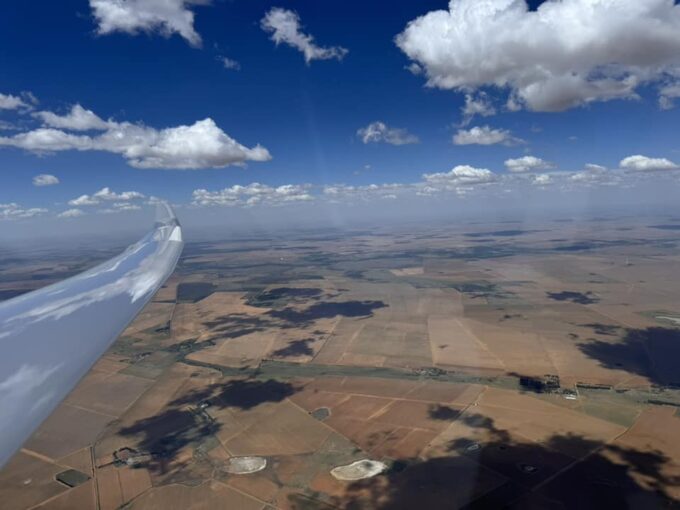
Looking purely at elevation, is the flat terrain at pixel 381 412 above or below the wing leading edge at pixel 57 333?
below

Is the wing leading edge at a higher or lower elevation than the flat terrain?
higher

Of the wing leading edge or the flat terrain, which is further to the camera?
the flat terrain

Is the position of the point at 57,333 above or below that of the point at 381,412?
above

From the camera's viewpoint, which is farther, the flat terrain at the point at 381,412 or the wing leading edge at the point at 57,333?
the flat terrain at the point at 381,412

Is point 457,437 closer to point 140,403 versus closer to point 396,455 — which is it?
point 396,455

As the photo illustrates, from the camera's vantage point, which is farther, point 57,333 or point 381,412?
point 381,412

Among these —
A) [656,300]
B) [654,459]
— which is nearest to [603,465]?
[654,459]
